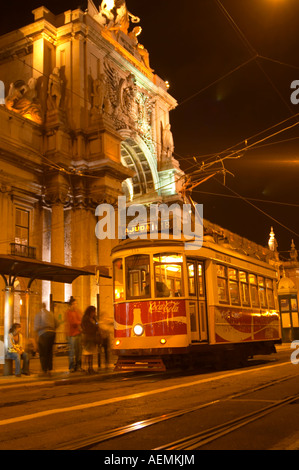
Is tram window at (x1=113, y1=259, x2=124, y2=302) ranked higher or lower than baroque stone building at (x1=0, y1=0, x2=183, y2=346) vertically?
lower

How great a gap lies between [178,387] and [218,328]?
2.99 meters

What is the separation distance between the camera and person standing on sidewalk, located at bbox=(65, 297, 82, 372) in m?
12.6

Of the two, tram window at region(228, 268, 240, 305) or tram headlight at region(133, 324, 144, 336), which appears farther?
tram window at region(228, 268, 240, 305)

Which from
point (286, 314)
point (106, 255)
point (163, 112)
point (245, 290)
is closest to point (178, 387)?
point (245, 290)

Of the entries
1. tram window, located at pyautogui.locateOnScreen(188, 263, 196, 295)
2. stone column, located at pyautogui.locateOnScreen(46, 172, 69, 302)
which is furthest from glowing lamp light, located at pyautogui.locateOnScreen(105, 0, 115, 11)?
tram window, located at pyautogui.locateOnScreen(188, 263, 196, 295)

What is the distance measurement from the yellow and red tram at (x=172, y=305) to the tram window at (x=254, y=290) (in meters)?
1.32

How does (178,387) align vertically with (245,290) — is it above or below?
below

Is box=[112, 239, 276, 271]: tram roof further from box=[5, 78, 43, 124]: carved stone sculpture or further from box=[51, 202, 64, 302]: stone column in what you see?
box=[5, 78, 43, 124]: carved stone sculpture

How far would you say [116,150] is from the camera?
29078 mm

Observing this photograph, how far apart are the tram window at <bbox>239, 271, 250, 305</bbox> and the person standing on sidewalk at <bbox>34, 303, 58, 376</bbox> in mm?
5182

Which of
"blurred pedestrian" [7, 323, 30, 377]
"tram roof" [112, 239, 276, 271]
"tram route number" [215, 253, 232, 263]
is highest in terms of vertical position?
"tram roof" [112, 239, 276, 271]

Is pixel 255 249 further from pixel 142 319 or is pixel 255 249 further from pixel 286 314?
pixel 142 319

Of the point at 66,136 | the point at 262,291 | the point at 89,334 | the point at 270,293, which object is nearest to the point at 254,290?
the point at 262,291
